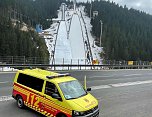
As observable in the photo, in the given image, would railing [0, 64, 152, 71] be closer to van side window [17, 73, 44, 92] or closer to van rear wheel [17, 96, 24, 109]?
van rear wheel [17, 96, 24, 109]

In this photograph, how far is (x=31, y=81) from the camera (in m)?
12.1

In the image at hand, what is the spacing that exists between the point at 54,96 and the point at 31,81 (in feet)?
5.58

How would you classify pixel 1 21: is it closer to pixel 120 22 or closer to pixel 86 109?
pixel 86 109

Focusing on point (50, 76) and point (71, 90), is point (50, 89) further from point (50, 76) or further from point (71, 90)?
point (71, 90)

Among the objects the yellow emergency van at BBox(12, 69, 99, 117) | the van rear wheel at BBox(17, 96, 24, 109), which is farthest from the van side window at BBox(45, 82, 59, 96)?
the van rear wheel at BBox(17, 96, 24, 109)

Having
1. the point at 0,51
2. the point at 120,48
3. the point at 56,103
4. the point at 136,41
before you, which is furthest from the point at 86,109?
the point at 136,41

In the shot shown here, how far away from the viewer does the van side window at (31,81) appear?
458 inches

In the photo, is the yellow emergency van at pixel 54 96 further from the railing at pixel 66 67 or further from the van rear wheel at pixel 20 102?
the railing at pixel 66 67

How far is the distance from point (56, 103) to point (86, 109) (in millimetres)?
1099

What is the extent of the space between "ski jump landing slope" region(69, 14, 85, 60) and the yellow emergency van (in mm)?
88397

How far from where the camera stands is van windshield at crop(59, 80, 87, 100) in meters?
10.9

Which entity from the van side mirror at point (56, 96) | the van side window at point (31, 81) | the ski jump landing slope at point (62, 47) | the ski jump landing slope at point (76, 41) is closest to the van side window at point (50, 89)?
the van side mirror at point (56, 96)

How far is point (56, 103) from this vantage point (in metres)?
10.7

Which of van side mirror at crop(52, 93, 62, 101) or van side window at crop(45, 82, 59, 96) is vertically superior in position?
van side window at crop(45, 82, 59, 96)
